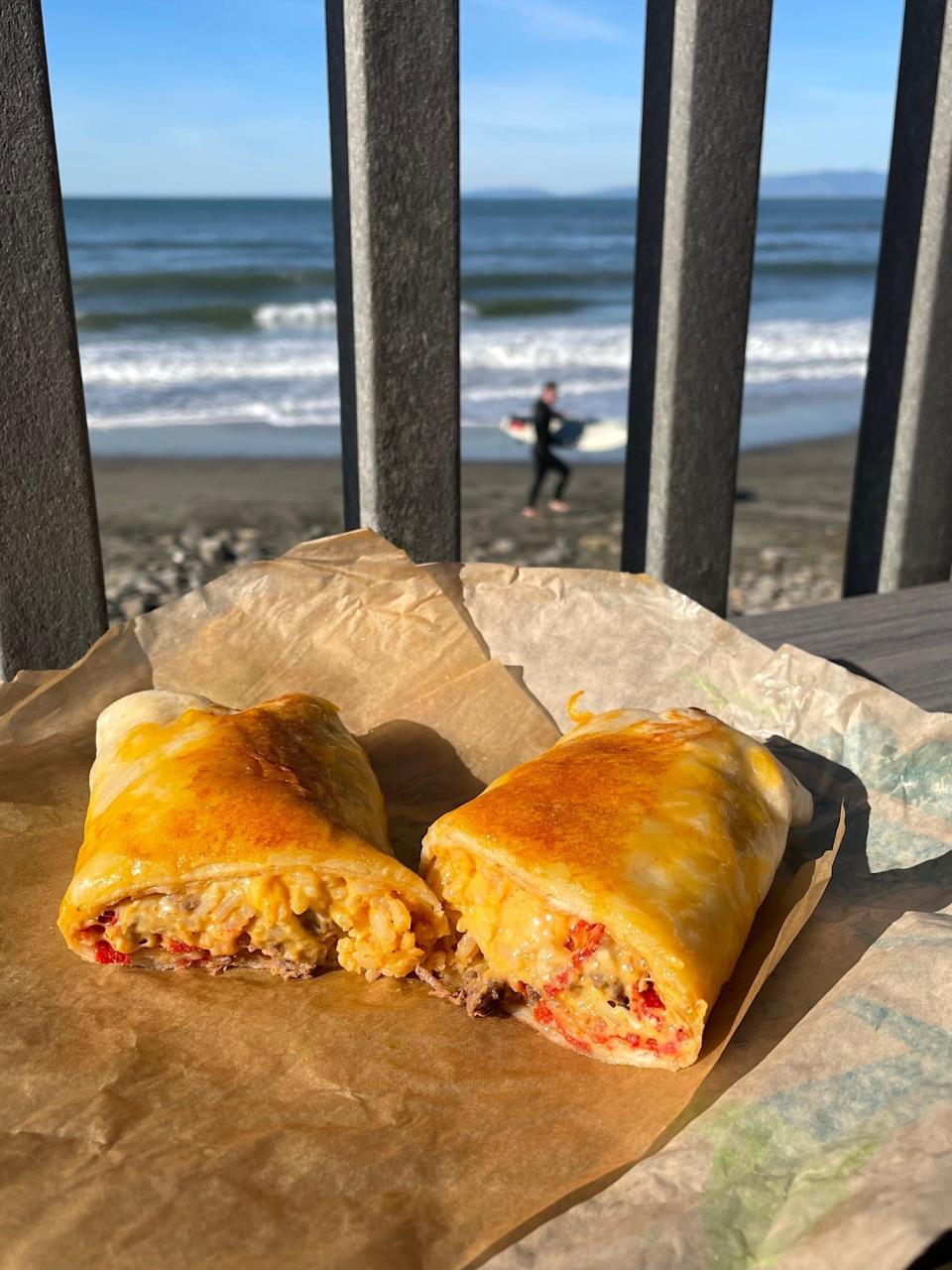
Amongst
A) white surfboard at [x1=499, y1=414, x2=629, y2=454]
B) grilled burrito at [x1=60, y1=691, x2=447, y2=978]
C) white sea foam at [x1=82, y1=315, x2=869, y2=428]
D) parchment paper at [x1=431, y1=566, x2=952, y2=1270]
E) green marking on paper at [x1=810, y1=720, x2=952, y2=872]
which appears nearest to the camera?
parchment paper at [x1=431, y1=566, x2=952, y2=1270]

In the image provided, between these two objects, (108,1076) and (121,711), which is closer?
(108,1076)

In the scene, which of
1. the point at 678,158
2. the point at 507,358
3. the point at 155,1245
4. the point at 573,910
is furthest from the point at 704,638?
the point at 507,358

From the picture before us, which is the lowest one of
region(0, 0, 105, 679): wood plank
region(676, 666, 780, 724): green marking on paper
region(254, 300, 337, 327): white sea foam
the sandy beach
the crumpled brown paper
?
the sandy beach

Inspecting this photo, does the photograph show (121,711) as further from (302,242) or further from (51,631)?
(302,242)

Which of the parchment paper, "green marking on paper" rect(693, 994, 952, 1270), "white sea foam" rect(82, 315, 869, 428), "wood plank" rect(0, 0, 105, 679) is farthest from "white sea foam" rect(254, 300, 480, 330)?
Result: "green marking on paper" rect(693, 994, 952, 1270)

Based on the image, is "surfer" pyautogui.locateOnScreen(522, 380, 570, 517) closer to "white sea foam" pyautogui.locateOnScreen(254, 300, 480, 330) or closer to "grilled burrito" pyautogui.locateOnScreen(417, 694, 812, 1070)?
"white sea foam" pyautogui.locateOnScreen(254, 300, 480, 330)

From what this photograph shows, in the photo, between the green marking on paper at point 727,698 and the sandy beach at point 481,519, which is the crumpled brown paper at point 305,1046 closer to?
the green marking on paper at point 727,698
